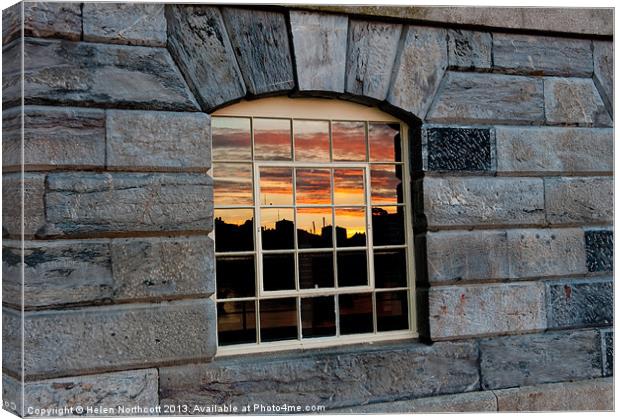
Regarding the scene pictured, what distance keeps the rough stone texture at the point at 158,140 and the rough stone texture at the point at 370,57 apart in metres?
1.19

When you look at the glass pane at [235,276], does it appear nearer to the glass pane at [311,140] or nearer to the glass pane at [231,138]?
the glass pane at [231,138]

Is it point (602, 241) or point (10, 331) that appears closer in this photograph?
point (10, 331)

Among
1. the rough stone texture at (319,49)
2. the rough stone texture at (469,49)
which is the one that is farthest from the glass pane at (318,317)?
the rough stone texture at (469,49)

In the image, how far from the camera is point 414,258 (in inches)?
223

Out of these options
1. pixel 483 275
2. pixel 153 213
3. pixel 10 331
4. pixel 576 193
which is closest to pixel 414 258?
pixel 483 275

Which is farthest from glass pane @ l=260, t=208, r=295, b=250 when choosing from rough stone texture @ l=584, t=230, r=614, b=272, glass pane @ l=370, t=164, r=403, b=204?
rough stone texture @ l=584, t=230, r=614, b=272

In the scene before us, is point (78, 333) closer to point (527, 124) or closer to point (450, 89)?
point (450, 89)

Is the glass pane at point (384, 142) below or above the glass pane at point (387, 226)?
above

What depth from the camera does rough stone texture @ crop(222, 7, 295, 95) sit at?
5.08 m

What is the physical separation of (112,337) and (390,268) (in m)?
2.20

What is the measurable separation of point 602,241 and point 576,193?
0.47 meters

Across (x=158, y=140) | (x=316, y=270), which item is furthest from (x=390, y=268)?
(x=158, y=140)

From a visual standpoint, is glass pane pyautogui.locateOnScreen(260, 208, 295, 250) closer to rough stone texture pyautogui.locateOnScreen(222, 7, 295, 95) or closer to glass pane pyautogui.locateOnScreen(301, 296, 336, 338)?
glass pane pyautogui.locateOnScreen(301, 296, 336, 338)

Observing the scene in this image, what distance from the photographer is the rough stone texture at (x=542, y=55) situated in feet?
19.0
